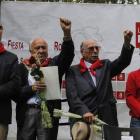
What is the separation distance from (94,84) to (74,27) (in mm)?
Answer: 1706

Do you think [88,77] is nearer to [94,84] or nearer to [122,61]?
[94,84]

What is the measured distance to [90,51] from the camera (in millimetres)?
3795

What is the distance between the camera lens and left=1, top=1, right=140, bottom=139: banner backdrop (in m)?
5.03

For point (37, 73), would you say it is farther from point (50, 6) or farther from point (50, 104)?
point (50, 6)

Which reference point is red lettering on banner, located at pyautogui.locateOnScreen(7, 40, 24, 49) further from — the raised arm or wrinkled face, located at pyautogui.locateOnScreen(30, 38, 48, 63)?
the raised arm

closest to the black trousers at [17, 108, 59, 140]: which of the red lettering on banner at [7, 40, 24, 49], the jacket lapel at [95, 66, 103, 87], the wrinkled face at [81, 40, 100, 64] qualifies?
the jacket lapel at [95, 66, 103, 87]

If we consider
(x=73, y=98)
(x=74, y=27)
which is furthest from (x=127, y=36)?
(x=74, y=27)

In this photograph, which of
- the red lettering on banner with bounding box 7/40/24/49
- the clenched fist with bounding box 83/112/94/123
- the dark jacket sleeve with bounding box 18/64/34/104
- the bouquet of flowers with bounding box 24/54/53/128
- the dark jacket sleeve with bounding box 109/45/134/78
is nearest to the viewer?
the clenched fist with bounding box 83/112/94/123

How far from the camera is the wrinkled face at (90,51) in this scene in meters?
3.77

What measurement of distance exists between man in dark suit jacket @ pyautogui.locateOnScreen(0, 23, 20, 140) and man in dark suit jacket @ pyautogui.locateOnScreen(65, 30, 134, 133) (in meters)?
0.62

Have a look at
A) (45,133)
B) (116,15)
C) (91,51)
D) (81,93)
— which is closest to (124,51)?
(91,51)

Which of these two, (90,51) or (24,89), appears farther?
(90,51)

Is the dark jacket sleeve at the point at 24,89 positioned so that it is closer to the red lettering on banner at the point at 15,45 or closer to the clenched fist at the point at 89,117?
the clenched fist at the point at 89,117

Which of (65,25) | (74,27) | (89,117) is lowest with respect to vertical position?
(89,117)
